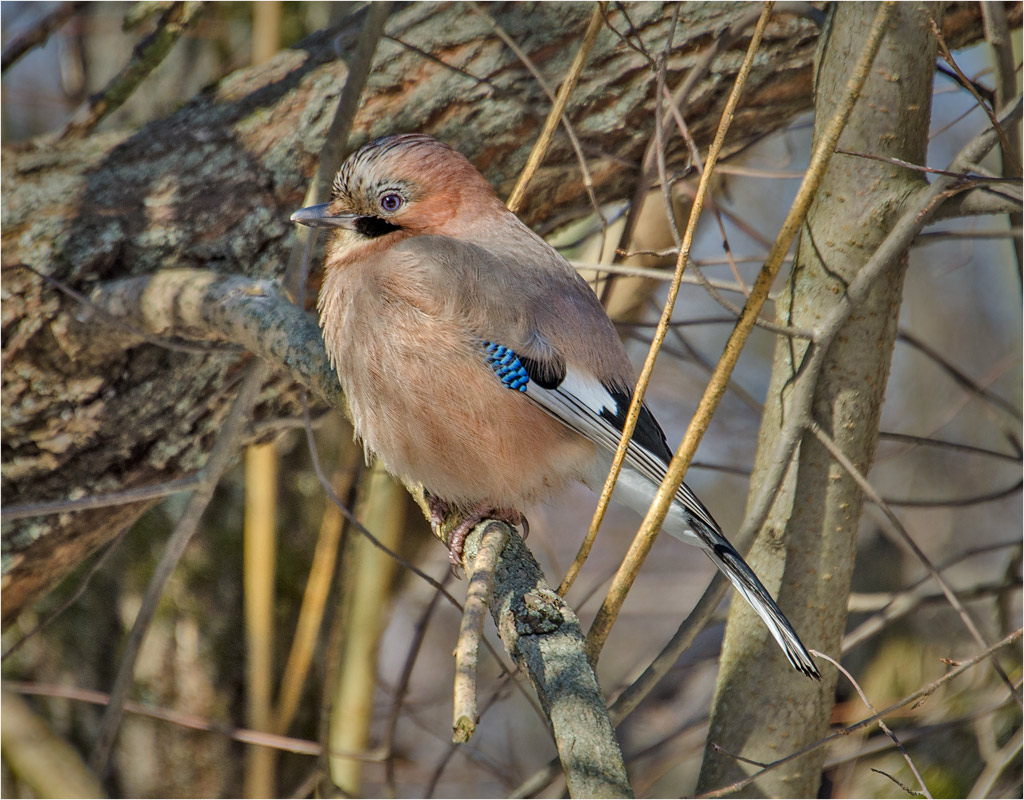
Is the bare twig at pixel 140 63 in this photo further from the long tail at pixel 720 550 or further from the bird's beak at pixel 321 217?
the long tail at pixel 720 550

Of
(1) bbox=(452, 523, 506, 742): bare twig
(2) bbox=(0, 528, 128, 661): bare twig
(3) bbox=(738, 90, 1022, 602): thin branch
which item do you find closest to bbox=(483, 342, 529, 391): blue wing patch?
(1) bbox=(452, 523, 506, 742): bare twig

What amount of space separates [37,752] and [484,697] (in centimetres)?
214

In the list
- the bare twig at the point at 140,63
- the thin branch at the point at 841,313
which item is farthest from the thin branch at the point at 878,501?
the bare twig at the point at 140,63

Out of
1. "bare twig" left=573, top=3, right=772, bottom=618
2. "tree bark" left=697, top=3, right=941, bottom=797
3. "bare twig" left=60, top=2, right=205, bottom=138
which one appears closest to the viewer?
"bare twig" left=573, top=3, right=772, bottom=618

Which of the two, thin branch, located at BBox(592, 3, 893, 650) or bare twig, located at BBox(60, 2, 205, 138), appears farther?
bare twig, located at BBox(60, 2, 205, 138)

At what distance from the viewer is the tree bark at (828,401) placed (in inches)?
94.5

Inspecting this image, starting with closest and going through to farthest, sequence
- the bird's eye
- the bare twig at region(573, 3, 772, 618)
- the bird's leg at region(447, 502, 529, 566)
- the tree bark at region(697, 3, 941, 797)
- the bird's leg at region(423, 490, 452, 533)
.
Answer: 1. the bare twig at region(573, 3, 772, 618)
2. the tree bark at region(697, 3, 941, 797)
3. the bird's leg at region(447, 502, 529, 566)
4. the bird's leg at region(423, 490, 452, 533)
5. the bird's eye

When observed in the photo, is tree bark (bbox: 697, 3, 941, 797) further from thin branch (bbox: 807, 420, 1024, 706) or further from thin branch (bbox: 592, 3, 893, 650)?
thin branch (bbox: 592, 3, 893, 650)

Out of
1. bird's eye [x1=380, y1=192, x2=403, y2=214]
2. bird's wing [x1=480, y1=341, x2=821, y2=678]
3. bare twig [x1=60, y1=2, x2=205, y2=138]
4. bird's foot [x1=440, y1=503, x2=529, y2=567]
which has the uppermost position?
bare twig [x1=60, y1=2, x2=205, y2=138]

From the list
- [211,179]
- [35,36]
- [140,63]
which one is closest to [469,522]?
[211,179]

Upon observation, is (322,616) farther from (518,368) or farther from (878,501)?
(878,501)

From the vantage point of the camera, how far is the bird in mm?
2482

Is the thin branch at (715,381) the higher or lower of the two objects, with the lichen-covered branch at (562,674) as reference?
higher

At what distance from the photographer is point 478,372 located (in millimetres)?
2482
